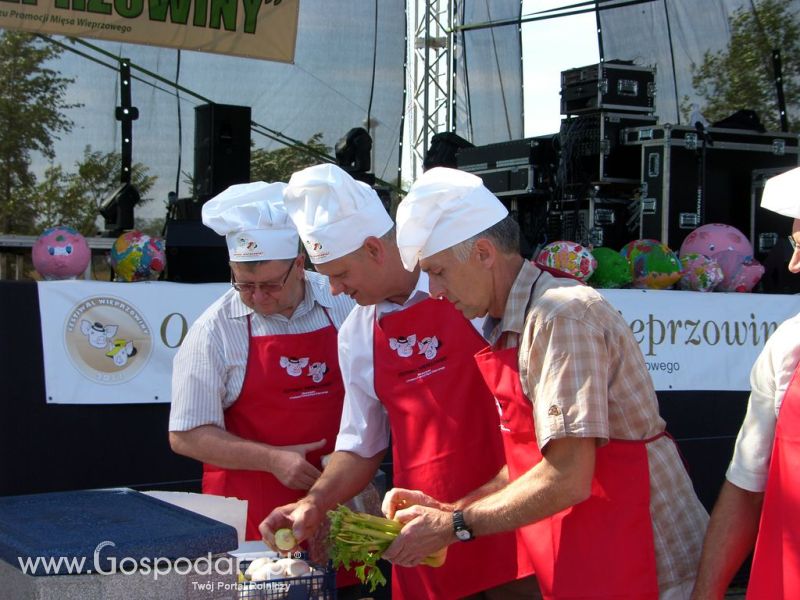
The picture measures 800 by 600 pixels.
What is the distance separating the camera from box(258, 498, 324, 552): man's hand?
2322 mm

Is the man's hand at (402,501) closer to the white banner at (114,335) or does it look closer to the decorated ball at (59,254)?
the white banner at (114,335)

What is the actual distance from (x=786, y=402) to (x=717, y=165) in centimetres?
566

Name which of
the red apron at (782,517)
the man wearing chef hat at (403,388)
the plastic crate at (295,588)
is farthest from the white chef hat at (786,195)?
the plastic crate at (295,588)

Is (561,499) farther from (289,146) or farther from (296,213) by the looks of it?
(289,146)

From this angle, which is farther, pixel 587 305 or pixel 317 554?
pixel 317 554

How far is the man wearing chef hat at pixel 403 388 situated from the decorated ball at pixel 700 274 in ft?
10.00

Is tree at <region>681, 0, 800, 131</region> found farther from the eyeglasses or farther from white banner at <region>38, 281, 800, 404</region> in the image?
the eyeglasses

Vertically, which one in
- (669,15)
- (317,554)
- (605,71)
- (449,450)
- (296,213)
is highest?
(669,15)

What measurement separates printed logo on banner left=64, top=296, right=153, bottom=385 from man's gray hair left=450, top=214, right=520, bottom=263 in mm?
2391

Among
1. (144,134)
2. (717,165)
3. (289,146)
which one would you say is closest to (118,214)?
(144,134)

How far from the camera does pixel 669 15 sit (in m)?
8.26

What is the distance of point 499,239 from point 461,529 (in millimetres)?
559

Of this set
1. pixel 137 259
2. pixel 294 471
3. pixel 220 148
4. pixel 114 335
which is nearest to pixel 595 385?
pixel 294 471

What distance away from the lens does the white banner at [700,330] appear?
4.95 meters
